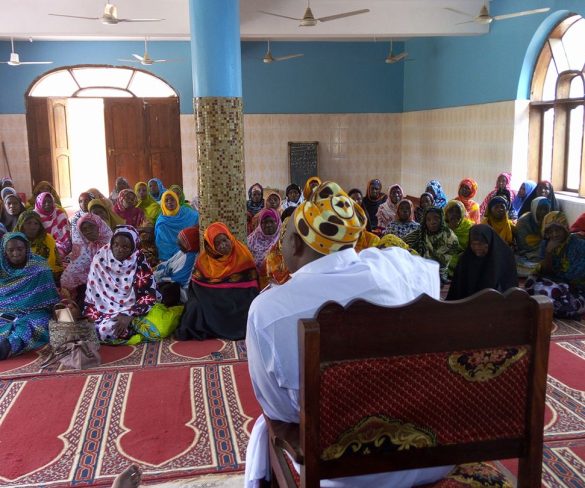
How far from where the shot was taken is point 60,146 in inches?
440

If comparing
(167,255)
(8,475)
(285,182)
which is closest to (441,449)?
(8,475)

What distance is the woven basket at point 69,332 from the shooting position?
3873mm

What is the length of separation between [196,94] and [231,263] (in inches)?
65.0

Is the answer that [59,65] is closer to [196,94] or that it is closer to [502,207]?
[196,94]

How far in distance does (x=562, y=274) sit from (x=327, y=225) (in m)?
3.65

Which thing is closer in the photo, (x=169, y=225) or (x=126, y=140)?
(x=169, y=225)

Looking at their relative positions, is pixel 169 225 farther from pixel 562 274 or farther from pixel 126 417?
pixel 562 274

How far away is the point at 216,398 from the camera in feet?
10.8

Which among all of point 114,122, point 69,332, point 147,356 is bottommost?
point 147,356

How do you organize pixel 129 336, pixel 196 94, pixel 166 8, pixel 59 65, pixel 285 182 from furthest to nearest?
pixel 285 182, pixel 59 65, pixel 166 8, pixel 196 94, pixel 129 336

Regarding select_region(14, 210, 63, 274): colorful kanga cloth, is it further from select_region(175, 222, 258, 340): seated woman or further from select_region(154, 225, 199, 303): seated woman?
select_region(175, 222, 258, 340): seated woman

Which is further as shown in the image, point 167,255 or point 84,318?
point 167,255

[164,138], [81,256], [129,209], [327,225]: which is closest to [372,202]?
[129,209]

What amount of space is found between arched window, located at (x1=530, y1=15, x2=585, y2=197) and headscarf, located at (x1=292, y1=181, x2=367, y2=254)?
19.5 ft
